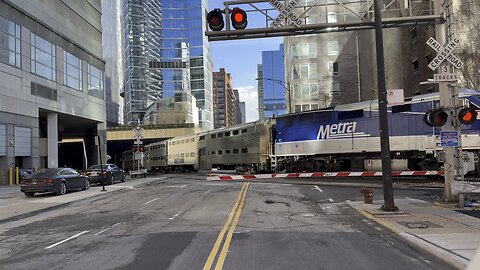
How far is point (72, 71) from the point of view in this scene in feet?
151

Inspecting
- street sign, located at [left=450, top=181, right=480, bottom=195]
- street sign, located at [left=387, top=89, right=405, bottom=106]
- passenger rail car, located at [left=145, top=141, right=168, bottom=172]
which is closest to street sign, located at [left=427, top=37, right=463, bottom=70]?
street sign, located at [left=387, top=89, right=405, bottom=106]

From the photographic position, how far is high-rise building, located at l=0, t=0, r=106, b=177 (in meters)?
34.4

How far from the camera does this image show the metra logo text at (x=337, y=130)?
2466 centimetres

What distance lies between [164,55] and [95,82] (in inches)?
4431

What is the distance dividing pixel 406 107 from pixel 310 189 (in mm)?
6495

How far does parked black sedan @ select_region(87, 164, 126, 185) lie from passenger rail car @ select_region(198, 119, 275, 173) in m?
8.49

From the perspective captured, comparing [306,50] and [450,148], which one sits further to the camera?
[306,50]

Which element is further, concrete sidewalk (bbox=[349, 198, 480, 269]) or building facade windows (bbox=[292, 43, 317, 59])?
building facade windows (bbox=[292, 43, 317, 59])

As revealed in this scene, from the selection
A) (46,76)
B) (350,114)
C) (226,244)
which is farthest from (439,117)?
(46,76)

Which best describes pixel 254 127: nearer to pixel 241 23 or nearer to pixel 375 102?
pixel 375 102

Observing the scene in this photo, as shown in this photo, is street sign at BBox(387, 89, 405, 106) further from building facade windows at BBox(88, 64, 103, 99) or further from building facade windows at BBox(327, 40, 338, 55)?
building facade windows at BBox(327, 40, 338, 55)

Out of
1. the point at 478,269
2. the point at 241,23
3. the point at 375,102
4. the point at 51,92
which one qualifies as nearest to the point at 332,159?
the point at 375,102

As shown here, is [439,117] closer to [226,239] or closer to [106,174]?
[226,239]

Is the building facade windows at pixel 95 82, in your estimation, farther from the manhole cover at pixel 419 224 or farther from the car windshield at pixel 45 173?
the manhole cover at pixel 419 224
